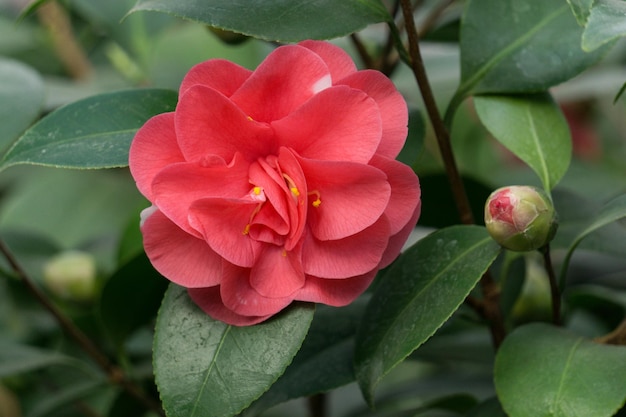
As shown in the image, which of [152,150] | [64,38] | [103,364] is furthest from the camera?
[64,38]

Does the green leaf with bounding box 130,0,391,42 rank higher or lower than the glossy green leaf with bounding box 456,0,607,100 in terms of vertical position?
higher

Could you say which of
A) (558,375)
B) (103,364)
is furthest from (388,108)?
(103,364)

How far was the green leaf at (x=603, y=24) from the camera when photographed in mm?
563

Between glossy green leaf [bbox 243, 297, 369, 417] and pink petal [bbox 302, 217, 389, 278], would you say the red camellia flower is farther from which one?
glossy green leaf [bbox 243, 297, 369, 417]

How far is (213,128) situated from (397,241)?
0.18 metres

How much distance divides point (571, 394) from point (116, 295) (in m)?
0.56

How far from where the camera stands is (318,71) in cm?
68

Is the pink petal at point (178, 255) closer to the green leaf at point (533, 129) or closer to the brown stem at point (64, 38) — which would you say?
the green leaf at point (533, 129)

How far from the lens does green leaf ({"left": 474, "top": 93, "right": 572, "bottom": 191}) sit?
83 centimetres

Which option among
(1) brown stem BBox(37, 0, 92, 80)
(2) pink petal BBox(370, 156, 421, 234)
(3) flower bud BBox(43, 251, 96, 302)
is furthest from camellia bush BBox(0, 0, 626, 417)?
(1) brown stem BBox(37, 0, 92, 80)

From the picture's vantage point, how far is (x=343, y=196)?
0.69 meters

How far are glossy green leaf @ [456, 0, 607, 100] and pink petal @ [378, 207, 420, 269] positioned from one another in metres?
0.19

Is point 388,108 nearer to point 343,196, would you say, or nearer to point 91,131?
point 343,196

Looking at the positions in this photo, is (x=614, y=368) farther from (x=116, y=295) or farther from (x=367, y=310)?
(x=116, y=295)
